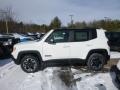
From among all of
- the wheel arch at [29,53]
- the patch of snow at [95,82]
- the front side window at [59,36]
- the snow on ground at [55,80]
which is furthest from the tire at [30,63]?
the patch of snow at [95,82]

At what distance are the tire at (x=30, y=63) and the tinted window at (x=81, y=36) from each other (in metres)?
1.94

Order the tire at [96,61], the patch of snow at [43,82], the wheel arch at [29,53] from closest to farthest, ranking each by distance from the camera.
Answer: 1. the patch of snow at [43,82]
2. the wheel arch at [29,53]
3. the tire at [96,61]

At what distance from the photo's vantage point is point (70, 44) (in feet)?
32.1

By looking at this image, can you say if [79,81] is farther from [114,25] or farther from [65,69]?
[114,25]

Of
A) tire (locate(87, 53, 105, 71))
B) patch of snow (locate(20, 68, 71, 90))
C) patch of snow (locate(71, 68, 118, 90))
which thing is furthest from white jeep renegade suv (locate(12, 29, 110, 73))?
patch of snow (locate(71, 68, 118, 90))

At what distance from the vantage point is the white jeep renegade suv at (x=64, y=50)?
976cm

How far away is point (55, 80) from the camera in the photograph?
8344 millimetres

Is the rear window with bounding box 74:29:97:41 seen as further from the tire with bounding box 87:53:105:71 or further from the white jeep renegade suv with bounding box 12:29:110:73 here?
the tire with bounding box 87:53:105:71

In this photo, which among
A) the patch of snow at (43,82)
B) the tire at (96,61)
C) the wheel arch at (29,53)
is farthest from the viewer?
the tire at (96,61)

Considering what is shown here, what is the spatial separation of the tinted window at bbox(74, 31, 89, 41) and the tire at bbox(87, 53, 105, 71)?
31.8 inches

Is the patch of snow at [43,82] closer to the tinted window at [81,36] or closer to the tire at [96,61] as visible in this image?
the tire at [96,61]

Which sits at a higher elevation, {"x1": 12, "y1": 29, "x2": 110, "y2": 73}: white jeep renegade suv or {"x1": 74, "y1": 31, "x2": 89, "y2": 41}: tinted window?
{"x1": 74, "y1": 31, "x2": 89, "y2": 41}: tinted window

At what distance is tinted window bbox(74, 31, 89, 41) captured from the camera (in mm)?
9997

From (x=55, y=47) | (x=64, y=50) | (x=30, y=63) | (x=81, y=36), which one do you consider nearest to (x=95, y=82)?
(x=64, y=50)
